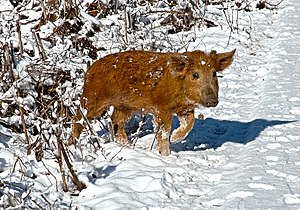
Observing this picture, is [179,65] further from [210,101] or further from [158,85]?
[210,101]

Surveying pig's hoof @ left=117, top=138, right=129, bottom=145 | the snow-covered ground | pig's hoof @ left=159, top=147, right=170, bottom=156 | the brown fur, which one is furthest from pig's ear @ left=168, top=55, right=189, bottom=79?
pig's hoof @ left=117, top=138, right=129, bottom=145

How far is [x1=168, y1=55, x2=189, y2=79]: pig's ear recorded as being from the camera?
684cm

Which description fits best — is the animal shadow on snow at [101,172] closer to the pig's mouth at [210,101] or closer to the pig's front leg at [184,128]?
the pig's front leg at [184,128]

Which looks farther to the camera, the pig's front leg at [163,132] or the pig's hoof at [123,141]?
the pig's hoof at [123,141]

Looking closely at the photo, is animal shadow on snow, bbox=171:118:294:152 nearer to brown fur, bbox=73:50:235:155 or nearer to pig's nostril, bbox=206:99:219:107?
brown fur, bbox=73:50:235:155

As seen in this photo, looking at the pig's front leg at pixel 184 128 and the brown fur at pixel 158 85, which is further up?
A: the brown fur at pixel 158 85

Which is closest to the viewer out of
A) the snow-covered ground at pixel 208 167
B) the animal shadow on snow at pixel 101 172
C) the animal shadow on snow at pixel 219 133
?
the snow-covered ground at pixel 208 167

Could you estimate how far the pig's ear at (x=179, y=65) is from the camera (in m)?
6.84

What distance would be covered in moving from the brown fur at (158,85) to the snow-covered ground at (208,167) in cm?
45

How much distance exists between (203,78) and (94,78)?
1297mm

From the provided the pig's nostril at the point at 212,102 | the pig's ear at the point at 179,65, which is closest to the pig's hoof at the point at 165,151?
Result: the pig's nostril at the point at 212,102

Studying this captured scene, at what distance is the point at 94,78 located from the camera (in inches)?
278

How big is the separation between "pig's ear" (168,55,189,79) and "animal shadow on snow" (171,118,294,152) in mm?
987

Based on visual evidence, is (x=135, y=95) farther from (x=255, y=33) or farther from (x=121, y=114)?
(x=255, y=33)
